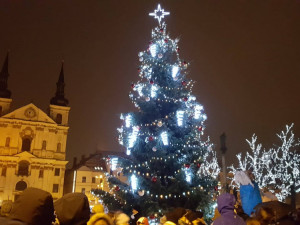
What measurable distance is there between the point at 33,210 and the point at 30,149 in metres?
46.6

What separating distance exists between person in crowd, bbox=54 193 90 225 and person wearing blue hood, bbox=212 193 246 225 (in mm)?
1707

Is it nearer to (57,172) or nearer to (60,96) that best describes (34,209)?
(57,172)

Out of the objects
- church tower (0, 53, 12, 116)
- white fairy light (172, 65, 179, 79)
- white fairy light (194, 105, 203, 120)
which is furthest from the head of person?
church tower (0, 53, 12, 116)

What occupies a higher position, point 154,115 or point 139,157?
point 154,115

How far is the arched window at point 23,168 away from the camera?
43.5 meters

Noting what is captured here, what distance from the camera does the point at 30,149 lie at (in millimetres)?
45250

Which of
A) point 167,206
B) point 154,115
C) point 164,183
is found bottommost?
point 167,206

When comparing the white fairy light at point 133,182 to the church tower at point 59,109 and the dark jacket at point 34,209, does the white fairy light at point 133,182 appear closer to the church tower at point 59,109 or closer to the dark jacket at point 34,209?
the dark jacket at point 34,209

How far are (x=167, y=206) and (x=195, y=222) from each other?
532 centimetres

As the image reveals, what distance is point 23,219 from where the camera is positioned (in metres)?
2.10

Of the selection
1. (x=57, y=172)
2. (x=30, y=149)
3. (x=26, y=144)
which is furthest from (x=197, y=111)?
(x=26, y=144)

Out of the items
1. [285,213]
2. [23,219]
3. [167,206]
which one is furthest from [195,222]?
[167,206]

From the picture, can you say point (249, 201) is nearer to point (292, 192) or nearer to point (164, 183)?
point (164, 183)

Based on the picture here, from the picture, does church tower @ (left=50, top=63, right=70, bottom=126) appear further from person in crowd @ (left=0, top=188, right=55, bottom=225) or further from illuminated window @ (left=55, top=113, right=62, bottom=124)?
person in crowd @ (left=0, top=188, right=55, bottom=225)
